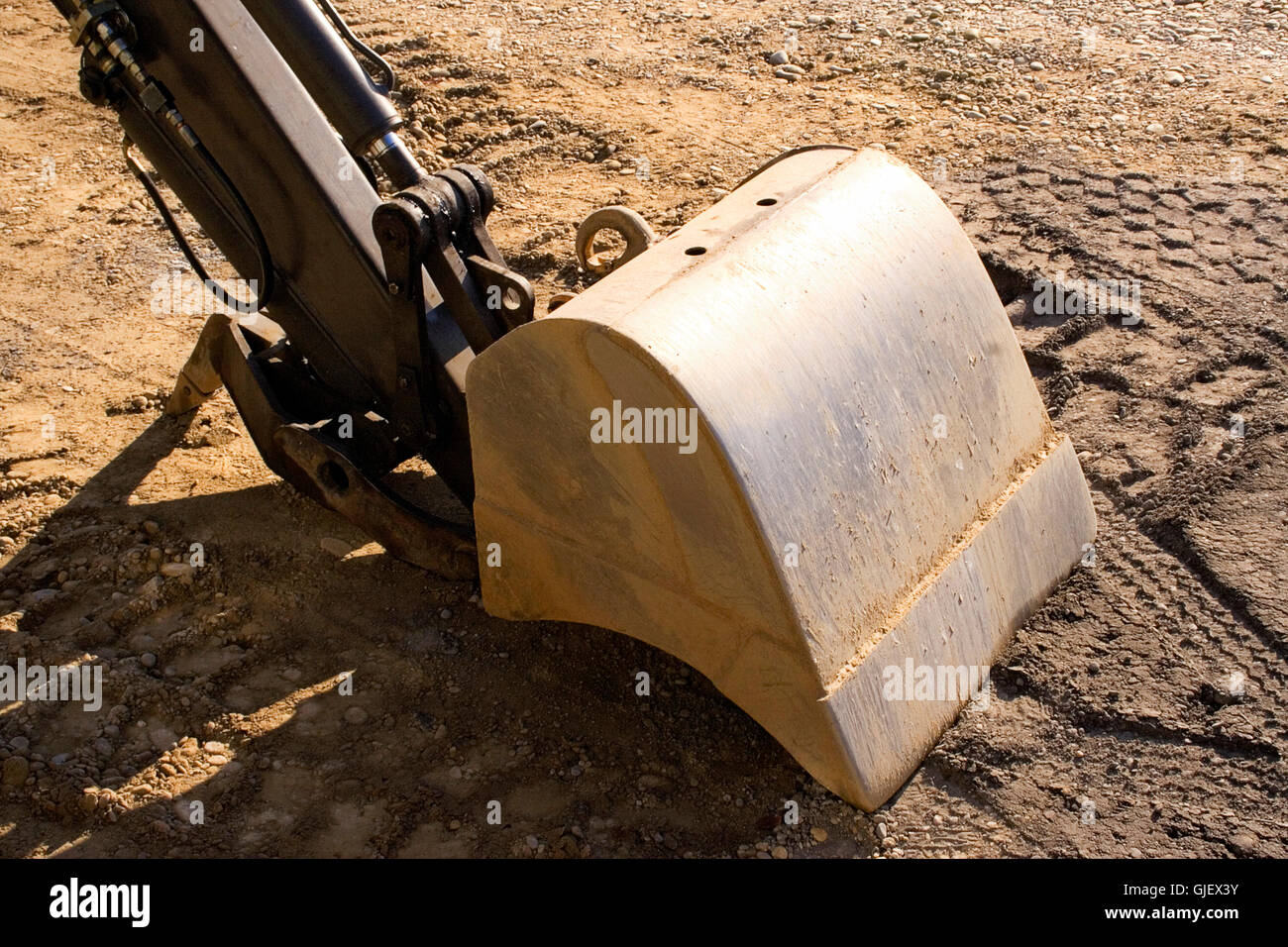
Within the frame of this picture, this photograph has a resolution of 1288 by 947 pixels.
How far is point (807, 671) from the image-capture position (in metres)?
2.79

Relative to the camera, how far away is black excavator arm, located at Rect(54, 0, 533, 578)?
10.9 ft

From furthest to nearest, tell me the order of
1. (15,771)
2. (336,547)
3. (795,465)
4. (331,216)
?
(336,547) → (331,216) → (15,771) → (795,465)

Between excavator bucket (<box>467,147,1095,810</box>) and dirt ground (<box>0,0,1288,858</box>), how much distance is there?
28 centimetres

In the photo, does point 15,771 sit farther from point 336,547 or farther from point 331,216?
point 331,216

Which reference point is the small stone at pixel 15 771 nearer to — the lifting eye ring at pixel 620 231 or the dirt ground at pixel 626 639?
the dirt ground at pixel 626 639

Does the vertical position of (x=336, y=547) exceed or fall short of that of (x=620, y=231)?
it falls short

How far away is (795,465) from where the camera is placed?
2.79 metres

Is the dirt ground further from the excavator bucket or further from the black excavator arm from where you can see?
the black excavator arm

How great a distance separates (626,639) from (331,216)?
142cm

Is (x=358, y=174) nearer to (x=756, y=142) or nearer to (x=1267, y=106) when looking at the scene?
(x=756, y=142)

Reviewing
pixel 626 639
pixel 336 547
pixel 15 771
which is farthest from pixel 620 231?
pixel 15 771

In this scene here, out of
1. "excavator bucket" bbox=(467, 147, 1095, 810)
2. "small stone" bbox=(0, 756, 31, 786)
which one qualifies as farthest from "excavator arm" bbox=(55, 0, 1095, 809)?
"small stone" bbox=(0, 756, 31, 786)

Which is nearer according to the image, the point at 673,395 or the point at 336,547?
the point at 673,395

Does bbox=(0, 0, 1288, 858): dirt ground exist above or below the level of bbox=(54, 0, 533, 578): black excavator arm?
below
